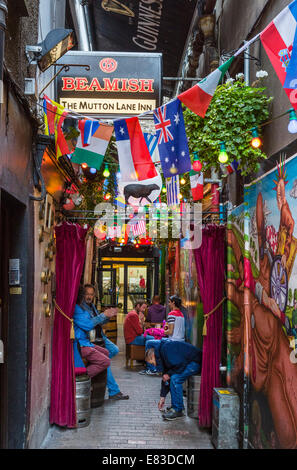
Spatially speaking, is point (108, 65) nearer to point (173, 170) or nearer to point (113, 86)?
point (113, 86)

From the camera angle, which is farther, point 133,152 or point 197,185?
point 197,185

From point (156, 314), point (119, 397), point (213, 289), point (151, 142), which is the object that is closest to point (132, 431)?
point (119, 397)

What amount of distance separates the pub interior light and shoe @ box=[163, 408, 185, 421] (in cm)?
557

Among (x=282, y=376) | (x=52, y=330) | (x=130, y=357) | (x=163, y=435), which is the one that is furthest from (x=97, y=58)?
(x=130, y=357)

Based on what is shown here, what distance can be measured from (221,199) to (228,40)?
110 inches

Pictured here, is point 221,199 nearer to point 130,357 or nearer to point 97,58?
point 97,58

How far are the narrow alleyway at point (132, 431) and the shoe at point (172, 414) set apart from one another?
0.25ft

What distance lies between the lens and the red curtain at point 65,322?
663 centimetres

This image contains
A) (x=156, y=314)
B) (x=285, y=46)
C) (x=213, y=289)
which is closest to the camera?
(x=285, y=46)

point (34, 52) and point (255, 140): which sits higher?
point (34, 52)

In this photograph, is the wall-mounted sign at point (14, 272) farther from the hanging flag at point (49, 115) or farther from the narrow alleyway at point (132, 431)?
the narrow alleyway at point (132, 431)

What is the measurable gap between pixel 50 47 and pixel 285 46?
2.52 meters

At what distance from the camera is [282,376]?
4.38 meters

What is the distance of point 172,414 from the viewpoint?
743 centimetres
